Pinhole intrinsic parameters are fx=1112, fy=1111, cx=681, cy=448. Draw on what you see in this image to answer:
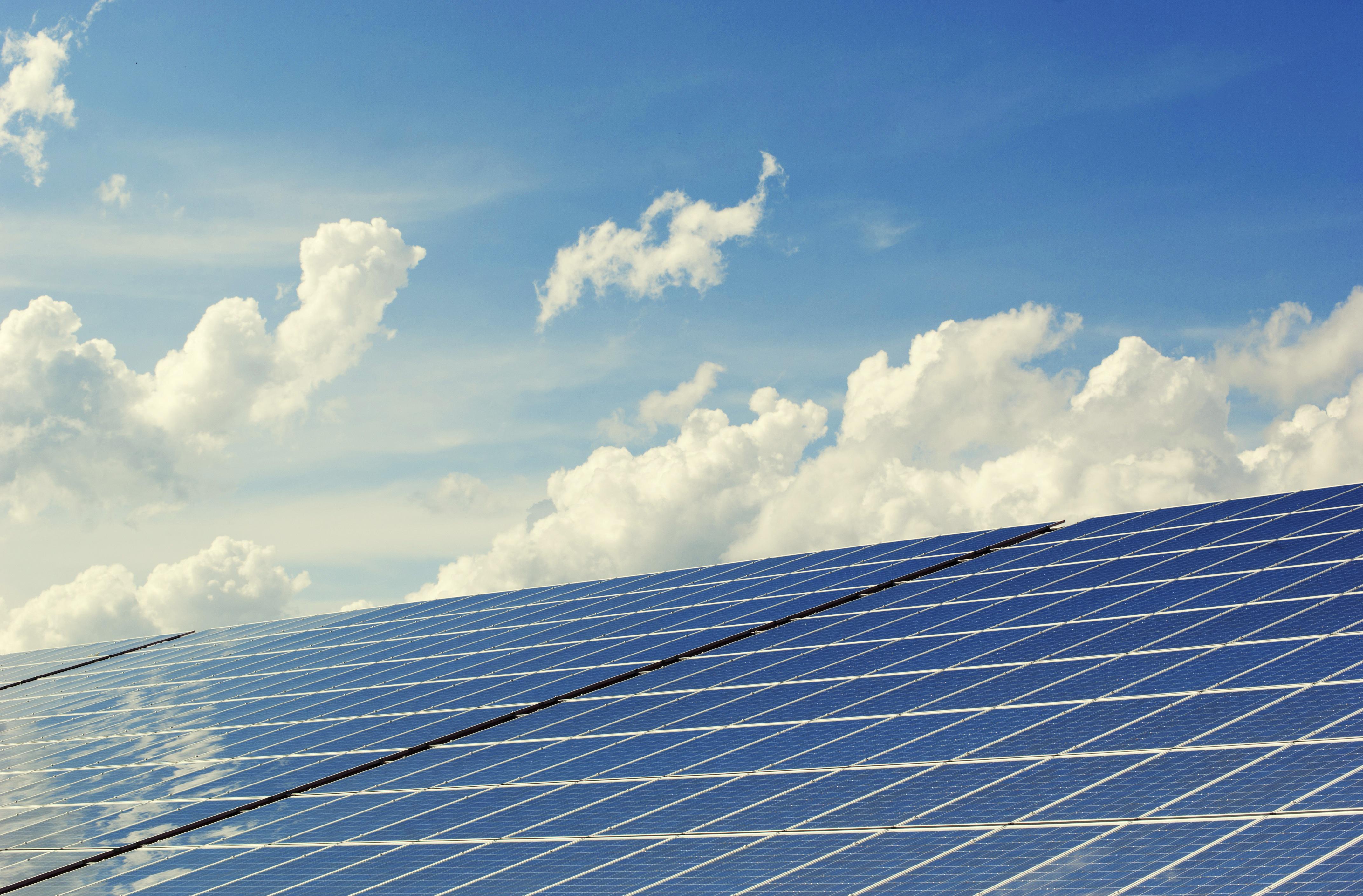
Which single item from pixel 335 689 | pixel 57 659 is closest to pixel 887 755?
pixel 335 689

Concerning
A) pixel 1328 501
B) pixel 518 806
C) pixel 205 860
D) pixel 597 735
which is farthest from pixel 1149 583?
pixel 205 860

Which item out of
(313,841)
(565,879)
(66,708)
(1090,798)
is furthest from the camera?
(66,708)

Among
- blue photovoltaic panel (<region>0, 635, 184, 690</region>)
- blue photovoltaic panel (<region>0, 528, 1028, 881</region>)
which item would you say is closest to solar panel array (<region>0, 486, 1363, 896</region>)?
blue photovoltaic panel (<region>0, 528, 1028, 881</region>)

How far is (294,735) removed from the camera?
25047 millimetres

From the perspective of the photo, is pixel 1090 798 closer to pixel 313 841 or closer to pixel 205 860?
pixel 313 841

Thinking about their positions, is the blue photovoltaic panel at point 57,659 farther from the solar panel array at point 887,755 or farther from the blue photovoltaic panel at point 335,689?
the solar panel array at point 887,755

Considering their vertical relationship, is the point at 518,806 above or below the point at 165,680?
below

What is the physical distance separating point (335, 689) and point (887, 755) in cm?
1775

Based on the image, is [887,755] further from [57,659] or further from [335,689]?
[57,659]

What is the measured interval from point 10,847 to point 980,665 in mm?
18390

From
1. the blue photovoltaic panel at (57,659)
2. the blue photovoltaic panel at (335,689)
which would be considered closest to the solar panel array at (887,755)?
the blue photovoltaic panel at (335,689)

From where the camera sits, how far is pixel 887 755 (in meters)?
16.3

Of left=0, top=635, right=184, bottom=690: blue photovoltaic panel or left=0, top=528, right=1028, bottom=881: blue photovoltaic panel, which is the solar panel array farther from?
left=0, top=635, right=184, bottom=690: blue photovoltaic panel

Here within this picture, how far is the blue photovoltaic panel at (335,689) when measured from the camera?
22297mm
